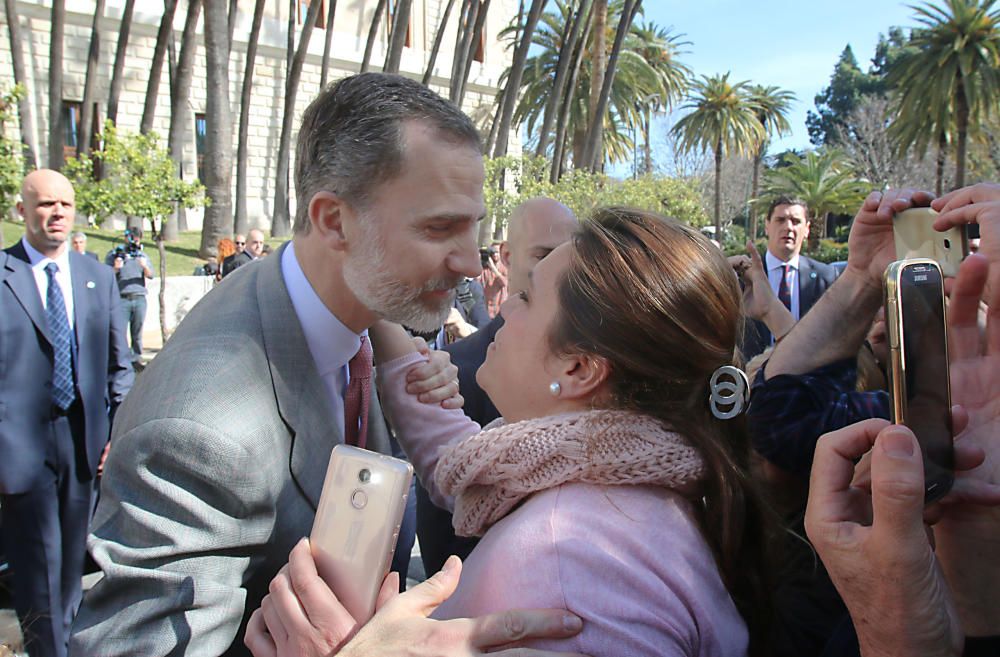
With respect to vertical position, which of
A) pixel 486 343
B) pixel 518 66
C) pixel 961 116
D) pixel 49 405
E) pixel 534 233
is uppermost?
pixel 961 116

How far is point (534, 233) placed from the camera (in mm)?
3457

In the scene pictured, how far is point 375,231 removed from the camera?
75.3 inches

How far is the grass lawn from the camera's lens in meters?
18.4

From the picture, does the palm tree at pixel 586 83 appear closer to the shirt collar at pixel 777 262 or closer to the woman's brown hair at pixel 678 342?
the shirt collar at pixel 777 262

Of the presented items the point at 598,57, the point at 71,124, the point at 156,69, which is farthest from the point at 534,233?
the point at 71,124

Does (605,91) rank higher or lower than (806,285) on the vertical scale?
higher

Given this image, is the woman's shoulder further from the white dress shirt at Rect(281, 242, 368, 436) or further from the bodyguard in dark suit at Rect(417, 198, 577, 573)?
the bodyguard in dark suit at Rect(417, 198, 577, 573)

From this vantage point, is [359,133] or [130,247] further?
[130,247]

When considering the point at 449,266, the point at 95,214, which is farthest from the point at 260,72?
the point at 449,266

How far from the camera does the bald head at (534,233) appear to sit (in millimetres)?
3426

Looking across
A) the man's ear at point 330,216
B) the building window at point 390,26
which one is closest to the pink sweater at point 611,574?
the man's ear at point 330,216

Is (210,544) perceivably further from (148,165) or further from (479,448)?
(148,165)

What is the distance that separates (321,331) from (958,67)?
31778 millimetres

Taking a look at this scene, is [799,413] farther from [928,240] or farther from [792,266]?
[792,266]
